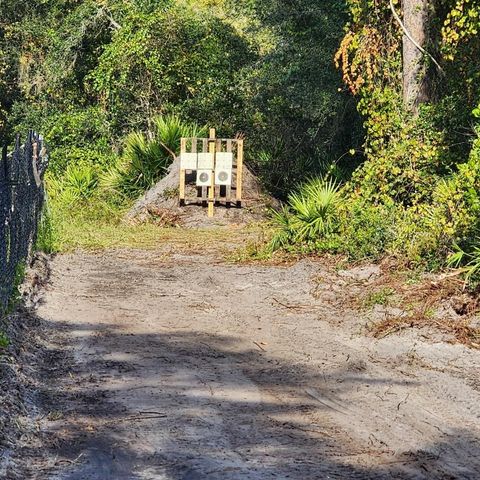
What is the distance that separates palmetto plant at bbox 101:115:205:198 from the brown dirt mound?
922mm

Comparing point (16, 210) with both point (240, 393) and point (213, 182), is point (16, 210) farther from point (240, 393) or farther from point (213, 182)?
point (213, 182)

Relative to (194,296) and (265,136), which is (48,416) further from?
(265,136)

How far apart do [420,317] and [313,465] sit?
455 cm

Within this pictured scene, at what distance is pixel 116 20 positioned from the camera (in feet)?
97.6

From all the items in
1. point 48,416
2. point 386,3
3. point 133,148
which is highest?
point 386,3

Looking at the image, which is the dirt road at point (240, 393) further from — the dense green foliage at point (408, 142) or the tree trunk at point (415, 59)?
the tree trunk at point (415, 59)

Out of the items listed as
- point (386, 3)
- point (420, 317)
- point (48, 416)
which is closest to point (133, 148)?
point (386, 3)

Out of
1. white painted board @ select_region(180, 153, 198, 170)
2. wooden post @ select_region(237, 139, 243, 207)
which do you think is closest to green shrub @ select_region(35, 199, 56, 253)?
white painted board @ select_region(180, 153, 198, 170)

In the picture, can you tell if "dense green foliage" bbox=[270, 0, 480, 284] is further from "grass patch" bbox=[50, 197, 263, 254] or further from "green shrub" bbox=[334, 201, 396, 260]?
"grass patch" bbox=[50, 197, 263, 254]

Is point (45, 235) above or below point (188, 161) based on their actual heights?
below

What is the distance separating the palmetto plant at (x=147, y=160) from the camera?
22953 millimetres

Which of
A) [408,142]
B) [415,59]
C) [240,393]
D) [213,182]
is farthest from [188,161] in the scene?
[240,393]

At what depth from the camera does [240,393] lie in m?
7.52

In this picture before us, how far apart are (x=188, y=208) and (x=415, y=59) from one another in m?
6.92
